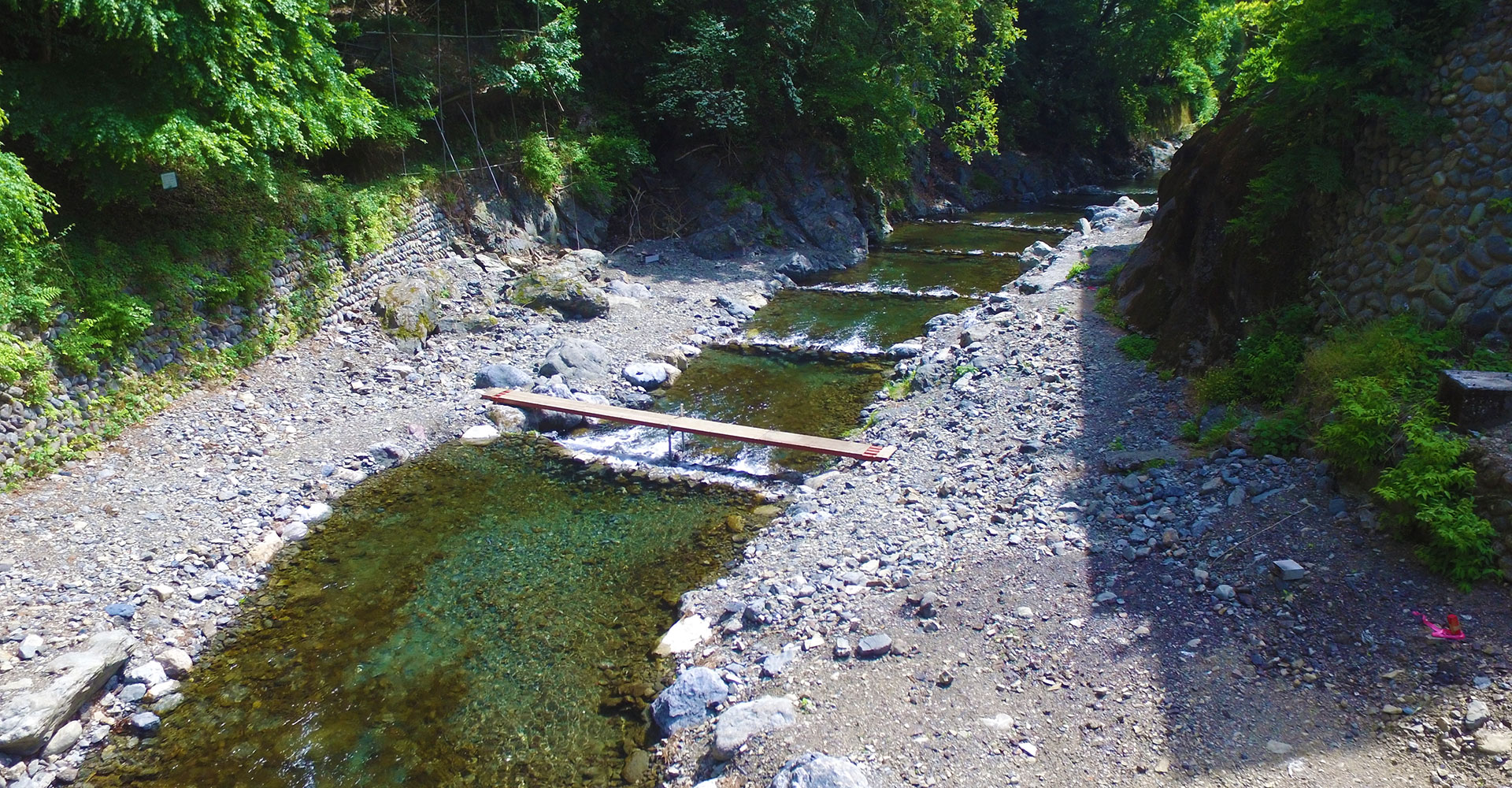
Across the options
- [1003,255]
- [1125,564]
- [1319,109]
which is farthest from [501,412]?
[1003,255]

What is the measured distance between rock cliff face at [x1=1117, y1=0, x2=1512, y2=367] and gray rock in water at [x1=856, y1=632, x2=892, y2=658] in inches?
195

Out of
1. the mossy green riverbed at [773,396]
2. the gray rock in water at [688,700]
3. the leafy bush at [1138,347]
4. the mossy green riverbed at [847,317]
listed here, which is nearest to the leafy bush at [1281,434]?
the leafy bush at [1138,347]

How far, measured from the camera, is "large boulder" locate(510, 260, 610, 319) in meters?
13.7

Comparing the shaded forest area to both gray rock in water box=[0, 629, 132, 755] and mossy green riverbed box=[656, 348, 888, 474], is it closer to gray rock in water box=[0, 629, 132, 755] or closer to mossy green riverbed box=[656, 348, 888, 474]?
gray rock in water box=[0, 629, 132, 755]

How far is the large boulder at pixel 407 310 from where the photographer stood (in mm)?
11977

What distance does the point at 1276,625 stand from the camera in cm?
489

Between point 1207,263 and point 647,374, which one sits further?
point 647,374

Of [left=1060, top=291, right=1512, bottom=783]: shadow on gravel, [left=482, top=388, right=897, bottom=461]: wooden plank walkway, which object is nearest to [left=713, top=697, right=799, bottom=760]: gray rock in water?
[left=1060, top=291, right=1512, bottom=783]: shadow on gravel

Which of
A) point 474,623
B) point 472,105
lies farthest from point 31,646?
point 472,105

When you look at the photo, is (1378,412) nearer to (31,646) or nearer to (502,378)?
(502,378)

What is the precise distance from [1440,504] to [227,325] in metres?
Result: 12.5

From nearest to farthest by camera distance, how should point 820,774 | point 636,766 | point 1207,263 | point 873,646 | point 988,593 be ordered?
point 820,774 < point 636,766 < point 873,646 < point 988,593 < point 1207,263

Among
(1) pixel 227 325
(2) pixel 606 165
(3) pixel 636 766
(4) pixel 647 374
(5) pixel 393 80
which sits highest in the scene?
(5) pixel 393 80

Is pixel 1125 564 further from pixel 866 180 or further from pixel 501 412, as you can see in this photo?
pixel 866 180
